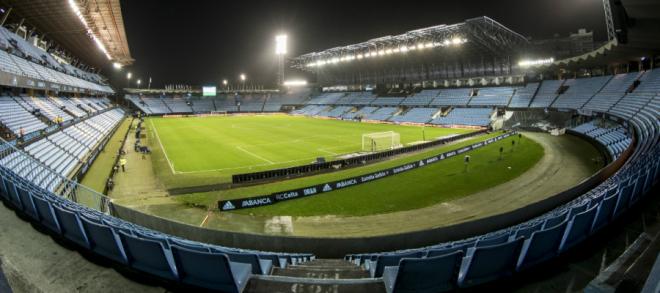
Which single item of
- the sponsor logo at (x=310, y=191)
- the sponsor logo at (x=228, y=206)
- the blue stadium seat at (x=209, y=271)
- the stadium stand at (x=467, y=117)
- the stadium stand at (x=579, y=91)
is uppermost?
the stadium stand at (x=579, y=91)

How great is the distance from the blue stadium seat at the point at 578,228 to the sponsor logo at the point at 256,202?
45.2ft

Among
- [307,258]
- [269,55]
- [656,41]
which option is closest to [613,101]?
[656,41]

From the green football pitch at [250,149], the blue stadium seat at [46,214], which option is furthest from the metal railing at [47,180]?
the green football pitch at [250,149]

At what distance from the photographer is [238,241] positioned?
1166 cm

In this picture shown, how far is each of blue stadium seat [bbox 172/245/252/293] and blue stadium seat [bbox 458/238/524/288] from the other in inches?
120

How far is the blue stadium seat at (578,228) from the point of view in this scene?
19.0 ft

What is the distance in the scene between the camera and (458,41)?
58.9m

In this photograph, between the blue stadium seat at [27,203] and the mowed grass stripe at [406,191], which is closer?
the blue stadium seat at [27,203]

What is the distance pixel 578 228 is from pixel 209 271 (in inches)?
255

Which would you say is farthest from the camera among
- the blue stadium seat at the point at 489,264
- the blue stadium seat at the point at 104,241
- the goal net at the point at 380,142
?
the goal net at the point at 380,142

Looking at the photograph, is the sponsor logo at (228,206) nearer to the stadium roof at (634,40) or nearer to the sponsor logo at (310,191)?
the sponsor logo at (310,191)

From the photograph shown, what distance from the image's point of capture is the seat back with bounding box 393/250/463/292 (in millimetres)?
4191

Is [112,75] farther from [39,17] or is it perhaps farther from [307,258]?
[307,258]

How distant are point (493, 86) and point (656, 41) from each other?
42.0m
